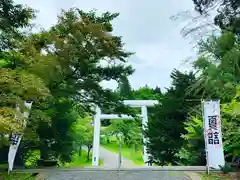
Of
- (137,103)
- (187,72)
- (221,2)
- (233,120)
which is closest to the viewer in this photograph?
(221,2)

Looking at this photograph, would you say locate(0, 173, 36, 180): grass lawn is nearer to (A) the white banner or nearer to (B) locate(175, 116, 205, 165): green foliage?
(A) the white banner

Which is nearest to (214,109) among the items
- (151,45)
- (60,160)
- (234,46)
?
(234,46)

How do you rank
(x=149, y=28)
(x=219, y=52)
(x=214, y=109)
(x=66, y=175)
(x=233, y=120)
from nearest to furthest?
1. (x=66, y=175)
2. (x=214, y=109)
3. (x=233, y=120)
4. (x=219, y=52)
5. (x=149, y=28)

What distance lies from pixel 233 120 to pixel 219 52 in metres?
2.26

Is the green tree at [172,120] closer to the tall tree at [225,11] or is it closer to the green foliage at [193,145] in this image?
the green foliage at [193,145]

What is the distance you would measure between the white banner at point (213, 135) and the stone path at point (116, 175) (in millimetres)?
994

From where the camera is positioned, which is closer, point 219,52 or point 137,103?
point 219,52

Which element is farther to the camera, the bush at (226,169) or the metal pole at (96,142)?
the metal pole at (96,142)

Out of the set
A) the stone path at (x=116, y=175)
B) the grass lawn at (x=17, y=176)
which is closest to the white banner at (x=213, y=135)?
the stone path at (x=116, y=175)

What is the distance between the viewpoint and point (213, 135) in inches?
319

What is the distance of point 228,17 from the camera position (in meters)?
6.99

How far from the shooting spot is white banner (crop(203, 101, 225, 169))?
26.2ft

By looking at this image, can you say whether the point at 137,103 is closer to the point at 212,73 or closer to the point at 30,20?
the point at 212,73

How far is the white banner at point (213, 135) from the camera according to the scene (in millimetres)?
7980
